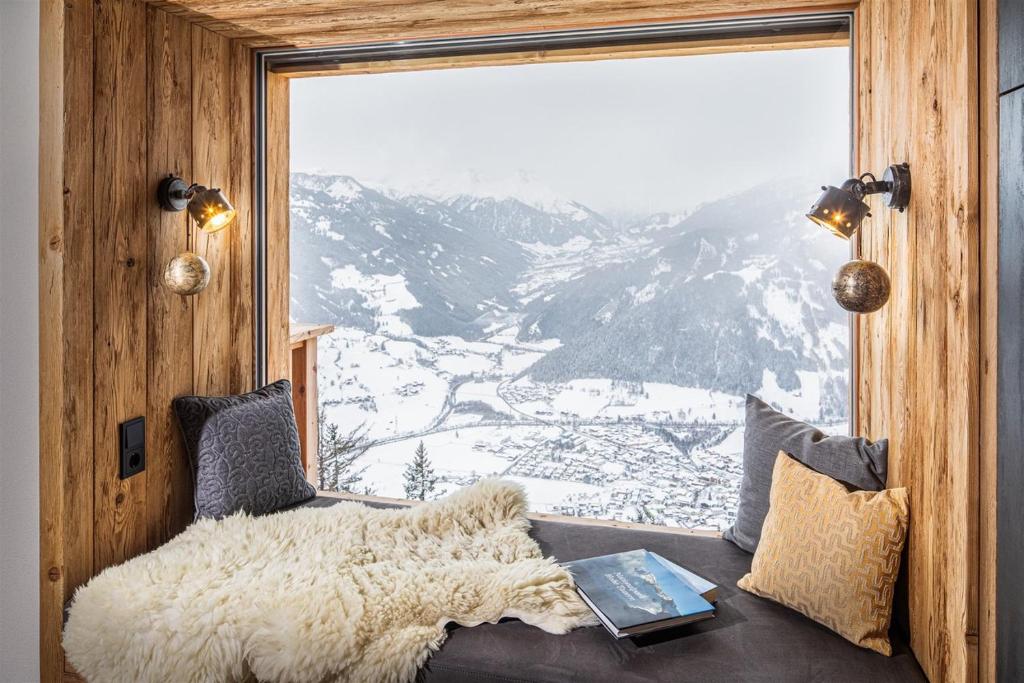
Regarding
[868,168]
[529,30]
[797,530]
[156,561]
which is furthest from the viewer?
[529,30]

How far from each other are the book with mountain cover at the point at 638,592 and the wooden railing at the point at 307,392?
118 cm

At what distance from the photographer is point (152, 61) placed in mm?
1885

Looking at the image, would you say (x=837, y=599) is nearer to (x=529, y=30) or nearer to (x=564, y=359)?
(x=564, y=359)

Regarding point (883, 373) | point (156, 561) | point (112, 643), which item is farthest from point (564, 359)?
point (112, 643)

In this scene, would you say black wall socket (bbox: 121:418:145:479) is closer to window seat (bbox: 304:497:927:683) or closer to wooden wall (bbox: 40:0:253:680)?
wooden wall (bbox: 40:0:253:680)

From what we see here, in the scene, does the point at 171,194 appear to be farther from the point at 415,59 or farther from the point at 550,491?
the point at 550,491

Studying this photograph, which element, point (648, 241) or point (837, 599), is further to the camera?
point (648, 241)

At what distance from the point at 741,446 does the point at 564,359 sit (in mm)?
647

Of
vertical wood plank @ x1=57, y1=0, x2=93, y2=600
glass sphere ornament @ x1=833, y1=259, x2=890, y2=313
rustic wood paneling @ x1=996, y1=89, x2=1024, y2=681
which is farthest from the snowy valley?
rustic wood paneling @ x1=996, y1=89, x2=1024, y2=681

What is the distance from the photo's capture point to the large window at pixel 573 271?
2.09 m

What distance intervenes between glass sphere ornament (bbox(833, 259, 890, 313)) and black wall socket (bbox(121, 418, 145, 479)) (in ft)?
6.24

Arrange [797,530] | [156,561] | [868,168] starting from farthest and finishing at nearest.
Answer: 1. [868,168]
2. [156,561]
3. [797,530]

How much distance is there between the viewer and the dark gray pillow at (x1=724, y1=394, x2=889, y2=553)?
163cm

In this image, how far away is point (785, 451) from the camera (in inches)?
70.0
